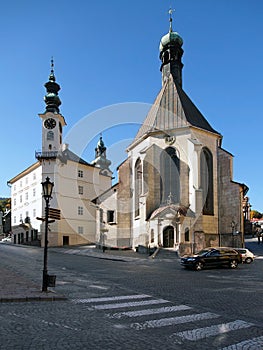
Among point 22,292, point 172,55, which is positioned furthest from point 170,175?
point 22,292

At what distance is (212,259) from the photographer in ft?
70.9

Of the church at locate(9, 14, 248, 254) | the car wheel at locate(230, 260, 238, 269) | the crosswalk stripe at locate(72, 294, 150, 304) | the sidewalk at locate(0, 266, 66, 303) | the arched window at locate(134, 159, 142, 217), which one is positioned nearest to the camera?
the sidewalk at locate(0, 266, 66, 303)

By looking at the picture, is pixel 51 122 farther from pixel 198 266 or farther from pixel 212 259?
pixel 198 266

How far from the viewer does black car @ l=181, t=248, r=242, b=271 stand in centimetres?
2062

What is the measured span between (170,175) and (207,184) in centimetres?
370

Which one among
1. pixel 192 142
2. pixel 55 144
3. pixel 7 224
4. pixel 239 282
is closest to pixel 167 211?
pixel 192 142

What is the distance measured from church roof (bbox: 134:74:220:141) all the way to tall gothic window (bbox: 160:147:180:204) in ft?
8.58

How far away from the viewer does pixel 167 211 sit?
3194 cm

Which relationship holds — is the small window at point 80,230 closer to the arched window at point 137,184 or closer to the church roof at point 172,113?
the arched window at point 137,184

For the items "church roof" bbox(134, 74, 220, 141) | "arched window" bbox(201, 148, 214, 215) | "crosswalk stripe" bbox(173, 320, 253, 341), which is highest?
"church roof" bbox(134, 74, 220, 141)

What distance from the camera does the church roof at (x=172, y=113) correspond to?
3600 cm

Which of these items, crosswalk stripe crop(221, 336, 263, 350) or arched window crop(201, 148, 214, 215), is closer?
crosswalk stripe crop(221, 336, 263, 350)

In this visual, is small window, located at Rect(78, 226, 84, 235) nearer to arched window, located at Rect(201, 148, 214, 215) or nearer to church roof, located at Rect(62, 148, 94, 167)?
church roof, located at Rect(62, 148, 94, 167)

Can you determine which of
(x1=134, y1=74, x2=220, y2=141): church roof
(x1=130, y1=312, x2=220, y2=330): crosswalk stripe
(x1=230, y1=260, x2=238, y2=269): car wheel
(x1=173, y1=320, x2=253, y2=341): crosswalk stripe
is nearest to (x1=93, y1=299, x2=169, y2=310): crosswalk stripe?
(x1=130, y1=312, x2=220, y2=330): crosswalk stripe
